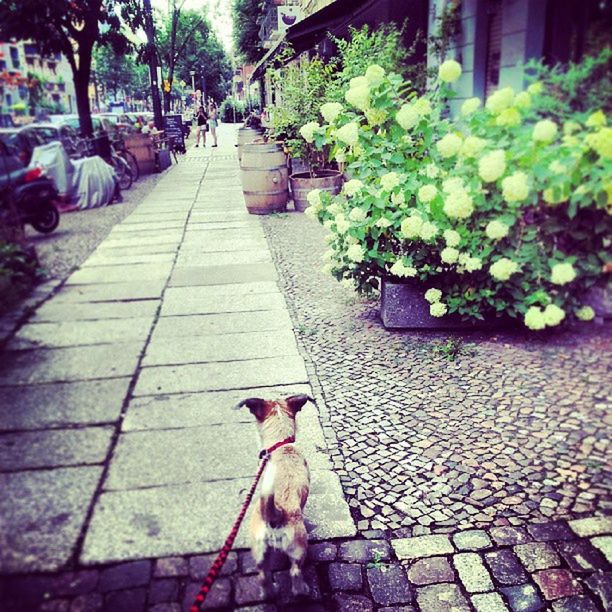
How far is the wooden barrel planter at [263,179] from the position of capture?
8078 mm

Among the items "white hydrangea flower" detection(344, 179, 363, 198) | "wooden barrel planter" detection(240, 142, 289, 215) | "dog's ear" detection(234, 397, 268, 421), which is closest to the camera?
"dog's ear" detection(234, 397, 268, 421)

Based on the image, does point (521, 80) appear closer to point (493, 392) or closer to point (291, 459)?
point (291, 459)

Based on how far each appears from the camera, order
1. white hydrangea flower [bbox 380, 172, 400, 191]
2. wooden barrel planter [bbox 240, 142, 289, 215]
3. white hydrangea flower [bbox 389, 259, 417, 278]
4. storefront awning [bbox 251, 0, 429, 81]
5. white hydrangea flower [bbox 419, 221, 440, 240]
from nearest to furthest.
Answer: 1. white hydrangea flower [bbox 419, 221, 440, 240]
2. white hydrangea flower [bbox 380, 172, 400, 191]
3. white hydrangea flower [bbox 389, 259, 417, 278]
4. storefront awning [bbox 251, 0, 429, 81]
5. wooden barrel planter [bbox 240, 142, 289, 215]

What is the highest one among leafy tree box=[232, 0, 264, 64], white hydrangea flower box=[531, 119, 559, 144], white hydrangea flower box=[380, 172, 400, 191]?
leafy tree box=[232, 0, 264, 64]

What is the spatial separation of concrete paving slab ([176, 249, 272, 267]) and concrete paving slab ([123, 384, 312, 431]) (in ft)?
2.18

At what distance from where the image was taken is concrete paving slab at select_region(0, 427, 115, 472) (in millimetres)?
1161

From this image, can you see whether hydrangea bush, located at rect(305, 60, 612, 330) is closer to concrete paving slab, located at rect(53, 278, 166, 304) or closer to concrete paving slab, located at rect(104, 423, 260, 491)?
concrete paving slab, located at rect(53, 278, 166, 304)

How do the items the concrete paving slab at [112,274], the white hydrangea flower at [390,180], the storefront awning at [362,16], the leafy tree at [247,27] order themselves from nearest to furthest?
the concrete paving slab at [112,274] → the white hydrangea flower at [390,180] → the storefront awning at [362,16] → the leafy tree at [247,27]

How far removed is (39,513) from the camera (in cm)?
128

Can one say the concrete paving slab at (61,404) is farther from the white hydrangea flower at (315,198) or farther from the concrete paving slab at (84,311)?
the white hydrangea flower at (315,198)

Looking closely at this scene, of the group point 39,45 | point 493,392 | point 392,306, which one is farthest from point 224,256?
point 39,45

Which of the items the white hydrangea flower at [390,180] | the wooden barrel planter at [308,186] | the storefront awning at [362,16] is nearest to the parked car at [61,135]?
the white hydrangea flower at [390,180]

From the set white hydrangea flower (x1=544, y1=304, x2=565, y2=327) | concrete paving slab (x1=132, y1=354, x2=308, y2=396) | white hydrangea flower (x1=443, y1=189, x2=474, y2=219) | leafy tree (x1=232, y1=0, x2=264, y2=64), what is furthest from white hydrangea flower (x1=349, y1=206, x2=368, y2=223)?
leafy tree (x1=232, y1=0, x2=264, y2=64)

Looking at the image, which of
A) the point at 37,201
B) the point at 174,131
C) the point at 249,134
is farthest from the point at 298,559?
the point at 174,131
